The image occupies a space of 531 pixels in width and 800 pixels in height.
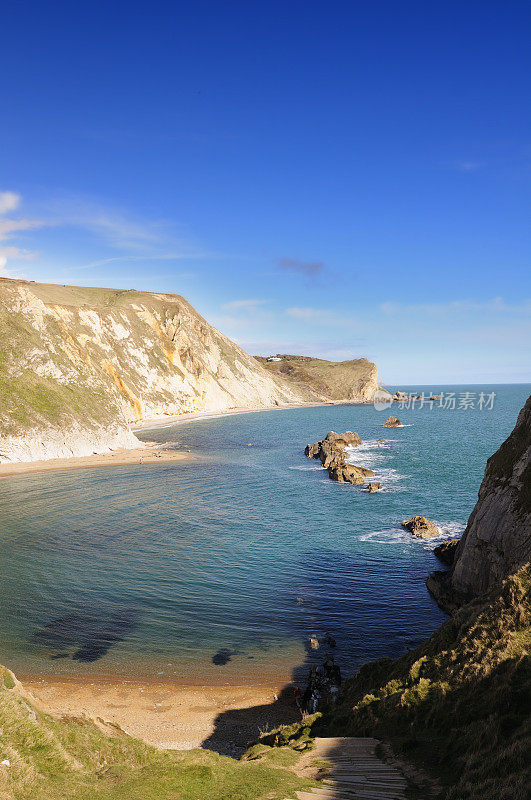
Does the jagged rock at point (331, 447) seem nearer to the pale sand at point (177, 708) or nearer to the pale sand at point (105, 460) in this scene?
the pale sand at point (105, 460)

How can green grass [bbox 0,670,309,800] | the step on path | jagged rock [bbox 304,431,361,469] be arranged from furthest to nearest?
1. jagged rock [bbox 304,431,361,469]
2. the step on path
3. green grass [bbox 0,670,309,800]

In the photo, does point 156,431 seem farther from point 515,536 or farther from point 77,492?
point 515,536

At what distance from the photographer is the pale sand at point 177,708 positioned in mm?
18297

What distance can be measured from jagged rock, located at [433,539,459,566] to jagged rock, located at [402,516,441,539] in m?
4.24

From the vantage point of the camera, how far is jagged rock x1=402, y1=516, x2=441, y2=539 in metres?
41.6

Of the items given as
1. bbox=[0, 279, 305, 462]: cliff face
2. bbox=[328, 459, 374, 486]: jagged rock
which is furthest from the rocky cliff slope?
bbox=[328, 459, 374, 486]: jagged rock

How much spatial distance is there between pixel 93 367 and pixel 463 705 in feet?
349

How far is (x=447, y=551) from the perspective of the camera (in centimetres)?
3612

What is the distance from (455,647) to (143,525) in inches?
1411

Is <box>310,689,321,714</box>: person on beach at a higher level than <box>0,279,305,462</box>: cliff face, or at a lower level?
lower

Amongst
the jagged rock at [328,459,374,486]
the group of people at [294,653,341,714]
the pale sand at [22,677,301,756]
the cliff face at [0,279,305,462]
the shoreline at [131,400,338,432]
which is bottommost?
the pale sand at [22,677,301,756]

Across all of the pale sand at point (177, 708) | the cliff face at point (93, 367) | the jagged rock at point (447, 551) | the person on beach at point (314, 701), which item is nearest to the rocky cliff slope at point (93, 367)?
the cliff face at point (93, 367)

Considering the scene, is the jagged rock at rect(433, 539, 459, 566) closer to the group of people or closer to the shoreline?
the group of people

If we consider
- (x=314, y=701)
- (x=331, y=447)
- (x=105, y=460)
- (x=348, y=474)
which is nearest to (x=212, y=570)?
(x=314, y=701)
